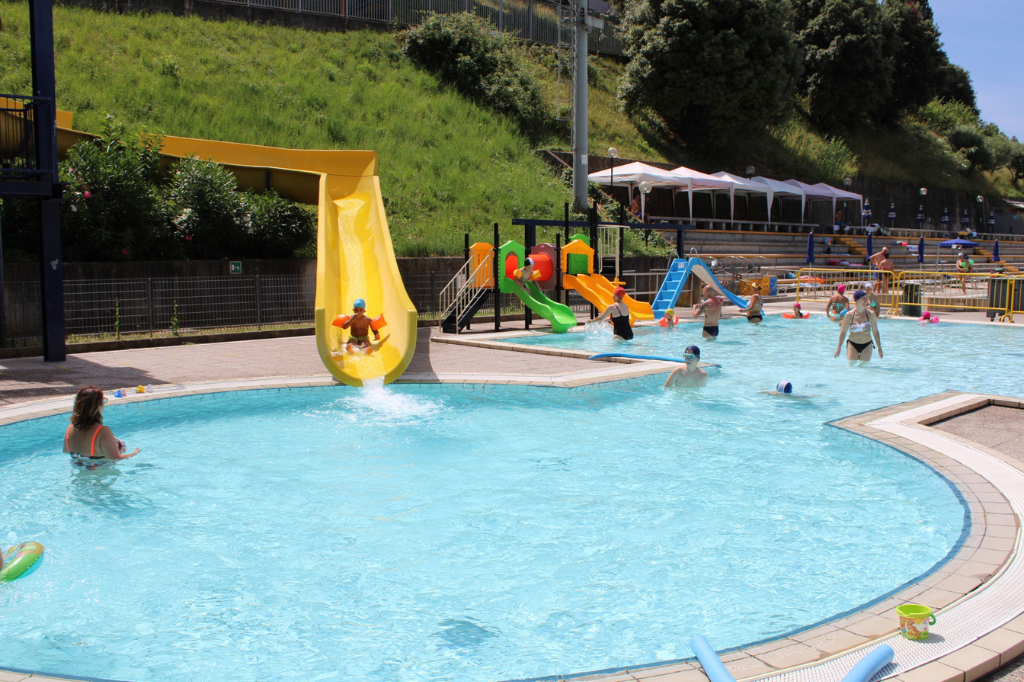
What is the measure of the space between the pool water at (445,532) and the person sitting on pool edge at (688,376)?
369 mm

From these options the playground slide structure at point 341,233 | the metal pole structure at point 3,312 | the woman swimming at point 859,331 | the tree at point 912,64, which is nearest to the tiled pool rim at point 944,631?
the woman swimming at point 859,331

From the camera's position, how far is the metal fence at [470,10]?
36.1m

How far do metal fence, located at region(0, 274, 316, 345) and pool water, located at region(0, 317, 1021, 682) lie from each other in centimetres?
693

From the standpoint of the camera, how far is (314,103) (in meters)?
29.0

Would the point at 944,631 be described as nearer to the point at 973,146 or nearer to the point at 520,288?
the point at 520,288

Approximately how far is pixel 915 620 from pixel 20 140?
16.6 m

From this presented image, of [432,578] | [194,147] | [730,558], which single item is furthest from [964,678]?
[194,147]

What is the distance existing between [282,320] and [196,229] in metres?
3.07

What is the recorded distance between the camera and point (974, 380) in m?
12.7

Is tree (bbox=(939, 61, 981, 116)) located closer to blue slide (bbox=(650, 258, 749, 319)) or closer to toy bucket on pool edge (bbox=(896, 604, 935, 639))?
blue slide (bbox=(650, 258, 749, 319))

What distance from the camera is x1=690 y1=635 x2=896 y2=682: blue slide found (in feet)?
11.2

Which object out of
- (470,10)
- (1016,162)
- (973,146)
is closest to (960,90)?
(1016,162)

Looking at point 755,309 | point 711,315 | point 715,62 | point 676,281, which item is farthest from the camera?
point 715,62

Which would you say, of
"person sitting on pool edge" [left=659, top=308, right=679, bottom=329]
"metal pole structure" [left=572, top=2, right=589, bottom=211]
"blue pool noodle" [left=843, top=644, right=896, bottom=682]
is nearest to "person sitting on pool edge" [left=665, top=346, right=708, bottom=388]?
"blue pool noodle" [left=843, top=644, right=896, bottom=682]
